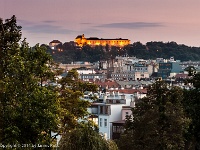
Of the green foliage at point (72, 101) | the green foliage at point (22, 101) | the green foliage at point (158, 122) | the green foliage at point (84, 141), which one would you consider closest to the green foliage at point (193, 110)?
the green foliage at point (158, 122)

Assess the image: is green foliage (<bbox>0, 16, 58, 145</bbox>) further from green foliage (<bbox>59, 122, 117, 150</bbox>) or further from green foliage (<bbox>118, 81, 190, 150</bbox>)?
green foliage (<bbox>118, 81, 190, 150</bbox>)

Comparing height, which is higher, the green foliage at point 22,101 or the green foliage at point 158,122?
the green foliage at point 22,101

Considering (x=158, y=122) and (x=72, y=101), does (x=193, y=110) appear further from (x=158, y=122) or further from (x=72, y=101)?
(x=72, y=101)

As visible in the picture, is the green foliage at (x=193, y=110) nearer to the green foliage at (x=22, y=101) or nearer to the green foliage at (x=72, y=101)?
the green foliage at (x=72, y=101)

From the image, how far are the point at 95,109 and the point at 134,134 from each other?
77.9 feet

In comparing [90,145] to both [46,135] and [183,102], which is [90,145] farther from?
[183,102]

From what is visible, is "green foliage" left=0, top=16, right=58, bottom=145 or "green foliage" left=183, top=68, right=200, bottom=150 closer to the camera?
"green foliage" left=0, top=16, right=58, bottom=145

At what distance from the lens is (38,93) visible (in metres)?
19.7

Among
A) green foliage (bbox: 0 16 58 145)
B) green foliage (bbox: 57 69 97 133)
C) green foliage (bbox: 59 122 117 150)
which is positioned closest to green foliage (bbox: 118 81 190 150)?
green foliage (bbox: 57 69 97 133)

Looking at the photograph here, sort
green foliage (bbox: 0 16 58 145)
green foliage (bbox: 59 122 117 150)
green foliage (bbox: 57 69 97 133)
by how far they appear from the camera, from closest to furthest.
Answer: green foliage (bbox: 59 122 117 150) → green foliage (bbox: 0 16 58 145) → green foliage (bbox: 57 69 97 133)

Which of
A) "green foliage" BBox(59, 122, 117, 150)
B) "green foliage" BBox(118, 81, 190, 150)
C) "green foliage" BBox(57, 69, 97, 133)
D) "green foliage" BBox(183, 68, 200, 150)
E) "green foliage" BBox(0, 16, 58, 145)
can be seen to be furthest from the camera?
"green foliage" BBox(183, 68, 200, 150)

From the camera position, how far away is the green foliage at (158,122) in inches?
1163

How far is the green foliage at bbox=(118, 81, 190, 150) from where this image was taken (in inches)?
1163

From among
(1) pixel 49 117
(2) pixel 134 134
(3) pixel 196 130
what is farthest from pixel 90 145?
(3) pixel 196 130
